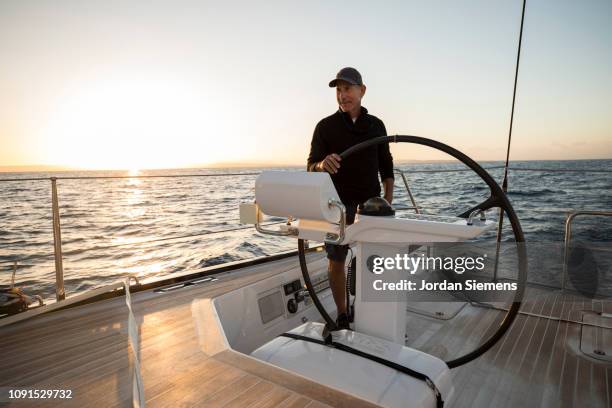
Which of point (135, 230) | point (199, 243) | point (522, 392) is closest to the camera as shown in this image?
point (522, 392)

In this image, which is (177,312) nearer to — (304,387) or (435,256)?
(304,387)

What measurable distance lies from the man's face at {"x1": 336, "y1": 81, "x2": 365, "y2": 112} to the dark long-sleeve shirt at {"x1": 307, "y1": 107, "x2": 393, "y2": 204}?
6 cm

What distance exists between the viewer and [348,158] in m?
1.69

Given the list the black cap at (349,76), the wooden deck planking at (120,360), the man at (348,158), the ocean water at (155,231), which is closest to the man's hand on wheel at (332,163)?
the man at (348,158)

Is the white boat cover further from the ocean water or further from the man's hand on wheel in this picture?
the ocean water

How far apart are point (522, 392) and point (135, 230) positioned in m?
7.37

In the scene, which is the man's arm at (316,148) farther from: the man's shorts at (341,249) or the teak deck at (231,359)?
the teak deck at (231,359)

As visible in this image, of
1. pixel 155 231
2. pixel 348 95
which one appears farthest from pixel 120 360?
pixel 155 231

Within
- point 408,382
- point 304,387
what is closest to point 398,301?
point 408,382

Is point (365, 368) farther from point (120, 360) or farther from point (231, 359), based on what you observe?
point (120, 360)

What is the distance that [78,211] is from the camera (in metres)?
9.31

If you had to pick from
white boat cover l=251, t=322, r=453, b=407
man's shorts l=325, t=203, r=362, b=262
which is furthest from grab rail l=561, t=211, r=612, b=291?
white boat cover l=251, t=322, r=453, b=407

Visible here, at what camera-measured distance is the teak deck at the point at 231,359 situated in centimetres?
95

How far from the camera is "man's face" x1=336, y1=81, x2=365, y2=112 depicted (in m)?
1.58
